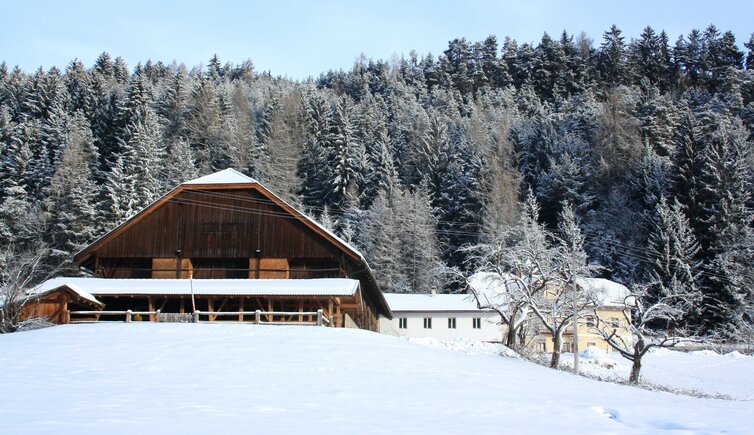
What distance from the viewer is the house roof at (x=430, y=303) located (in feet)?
180

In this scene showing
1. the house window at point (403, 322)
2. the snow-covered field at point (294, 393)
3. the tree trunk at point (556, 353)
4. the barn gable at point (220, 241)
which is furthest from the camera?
the house window at point (403, 322)

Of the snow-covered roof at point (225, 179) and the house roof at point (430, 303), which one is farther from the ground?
the snow-covered roof at point (225, 179)

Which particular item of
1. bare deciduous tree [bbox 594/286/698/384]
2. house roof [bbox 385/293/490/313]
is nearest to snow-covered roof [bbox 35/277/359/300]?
bare deciduous tree [bbox 594/286/698/384]

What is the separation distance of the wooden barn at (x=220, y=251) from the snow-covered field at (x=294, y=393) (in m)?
9.82

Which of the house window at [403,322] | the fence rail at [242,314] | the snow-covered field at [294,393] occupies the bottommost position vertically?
the house window at [403,322]

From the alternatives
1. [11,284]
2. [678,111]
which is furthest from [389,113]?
[11,284]

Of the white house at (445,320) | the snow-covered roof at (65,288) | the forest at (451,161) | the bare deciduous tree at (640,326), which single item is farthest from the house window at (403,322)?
the snow-covered roof at (65,288)

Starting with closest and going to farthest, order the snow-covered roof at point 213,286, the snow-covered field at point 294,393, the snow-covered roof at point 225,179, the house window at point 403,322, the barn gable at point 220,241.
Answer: the snow-covered field at point 294,393 → the snow-covered roof at point 213,286 → the barn gable at point 220,241 → the snow-covered roof at point 225,179 → the house window at point 403,322

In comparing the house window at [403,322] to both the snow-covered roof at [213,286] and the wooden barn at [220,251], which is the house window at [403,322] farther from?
the snow-covered roof at [213,286]

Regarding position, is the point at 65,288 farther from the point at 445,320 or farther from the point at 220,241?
the point at 445,320

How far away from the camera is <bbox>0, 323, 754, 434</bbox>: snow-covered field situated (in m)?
9.95

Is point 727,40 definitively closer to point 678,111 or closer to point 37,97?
point 678,111

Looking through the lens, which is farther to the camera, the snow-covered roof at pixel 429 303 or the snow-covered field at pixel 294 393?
the snow-covered roof at pixel 429 303

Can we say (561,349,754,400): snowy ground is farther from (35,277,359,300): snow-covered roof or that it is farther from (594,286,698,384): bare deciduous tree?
(35,277,359,300): snow-covered roof
